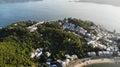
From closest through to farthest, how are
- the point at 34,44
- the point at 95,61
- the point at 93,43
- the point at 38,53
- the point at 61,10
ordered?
the point at 95,61 < the point at 38,53 < the point at 34,44 < the point at 93,43 < the point at 61,10

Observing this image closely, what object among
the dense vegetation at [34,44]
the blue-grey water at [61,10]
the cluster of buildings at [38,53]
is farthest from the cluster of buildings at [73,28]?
the blue-grey water at [61,10]

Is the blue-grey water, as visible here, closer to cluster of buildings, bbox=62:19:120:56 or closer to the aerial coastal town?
cluster of buildings, bbox=62:19:120:56

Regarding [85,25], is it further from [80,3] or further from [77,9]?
[80,3]

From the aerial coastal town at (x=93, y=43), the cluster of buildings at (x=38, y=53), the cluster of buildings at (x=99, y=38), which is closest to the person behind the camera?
the aerial coastal town at (x=93, y=43)

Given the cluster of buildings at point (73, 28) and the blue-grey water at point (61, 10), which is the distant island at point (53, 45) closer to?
the cluster of buildings at point (73, 28)

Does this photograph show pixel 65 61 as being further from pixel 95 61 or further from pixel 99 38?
pixel 99 38

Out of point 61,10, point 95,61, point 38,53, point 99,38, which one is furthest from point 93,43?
point 61,10

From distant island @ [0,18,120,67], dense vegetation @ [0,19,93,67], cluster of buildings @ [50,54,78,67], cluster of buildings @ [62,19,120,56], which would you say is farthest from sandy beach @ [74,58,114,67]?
dense vegetation @ [0,19,93,67]
